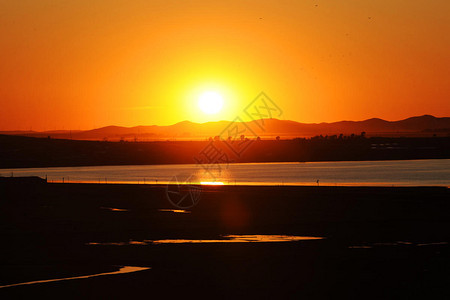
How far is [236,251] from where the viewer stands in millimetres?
26375

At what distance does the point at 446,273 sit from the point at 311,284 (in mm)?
4242

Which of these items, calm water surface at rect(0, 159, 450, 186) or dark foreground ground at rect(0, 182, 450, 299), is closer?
dark foreground ground at rect(0, 182, 450, 299)

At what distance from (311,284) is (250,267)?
3.20 meters

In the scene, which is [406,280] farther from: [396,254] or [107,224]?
[107,224]

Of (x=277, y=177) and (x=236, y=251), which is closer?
(x=236, y=251)

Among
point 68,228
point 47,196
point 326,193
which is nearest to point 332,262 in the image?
point 68,228

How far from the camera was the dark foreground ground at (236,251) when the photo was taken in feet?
63.8

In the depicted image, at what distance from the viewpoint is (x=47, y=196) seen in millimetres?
59250

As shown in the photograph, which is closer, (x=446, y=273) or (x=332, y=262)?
(x=446, y=273)

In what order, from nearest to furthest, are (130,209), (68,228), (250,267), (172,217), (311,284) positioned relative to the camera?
1. (311,284)
2. (250,267)
3. (68,228)
4. (172,217)
5. (130,209)

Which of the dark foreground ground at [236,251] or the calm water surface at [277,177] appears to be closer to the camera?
the dark foreground ground at [236,251]

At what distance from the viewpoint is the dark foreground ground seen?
19.4m

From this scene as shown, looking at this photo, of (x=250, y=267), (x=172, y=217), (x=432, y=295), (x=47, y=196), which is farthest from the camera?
(x=47, y=196)

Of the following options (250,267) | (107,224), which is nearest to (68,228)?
(107,224)
